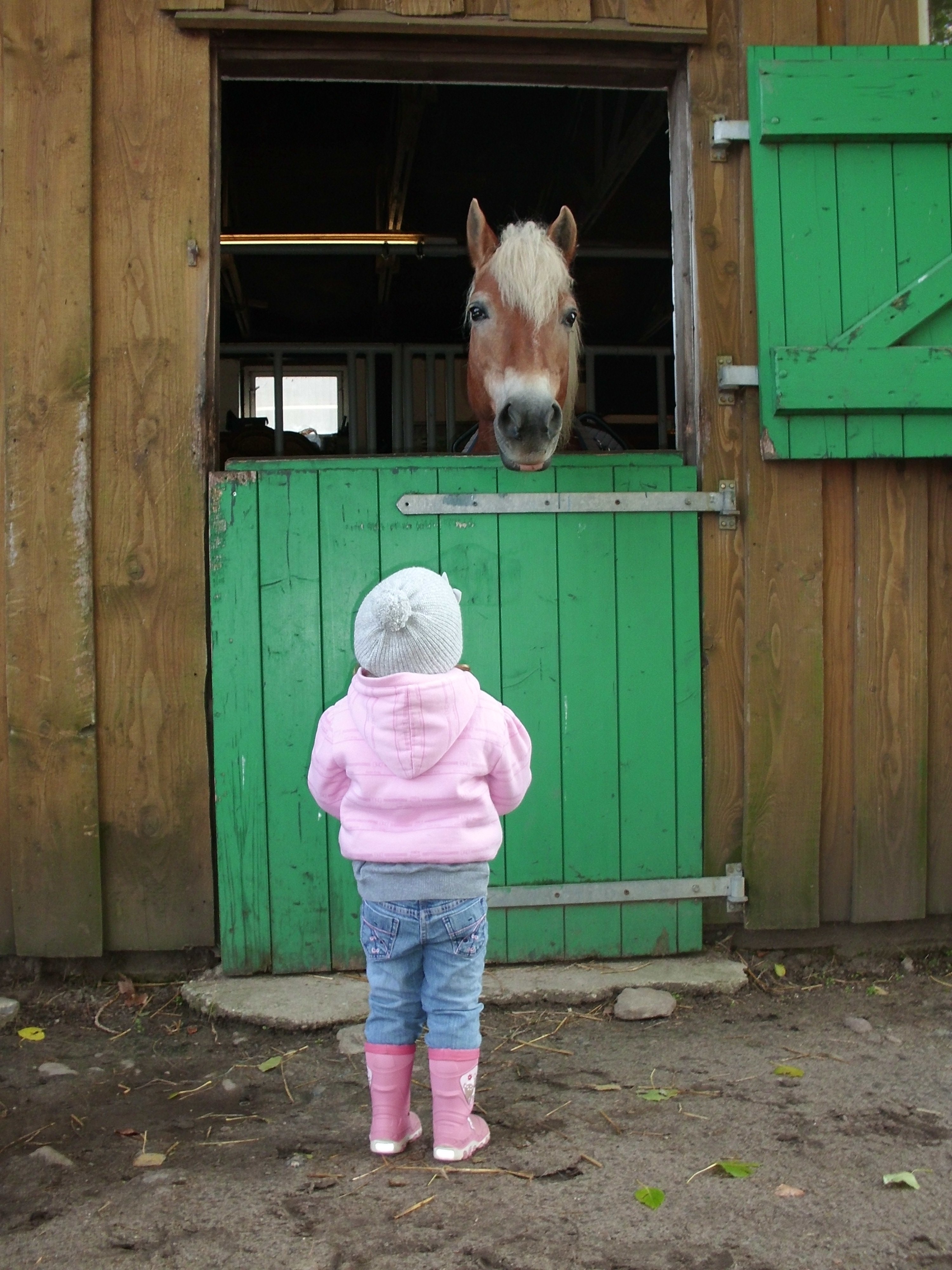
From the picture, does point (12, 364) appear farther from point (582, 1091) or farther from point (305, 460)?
point (582, 1091)

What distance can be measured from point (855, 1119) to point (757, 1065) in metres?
0.37

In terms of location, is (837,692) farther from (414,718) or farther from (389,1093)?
(389,1093)

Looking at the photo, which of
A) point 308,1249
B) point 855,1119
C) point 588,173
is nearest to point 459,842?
point 308,1249

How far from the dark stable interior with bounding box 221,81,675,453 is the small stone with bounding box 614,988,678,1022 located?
9.02ft

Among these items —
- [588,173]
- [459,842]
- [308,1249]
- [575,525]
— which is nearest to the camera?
[308,1249]

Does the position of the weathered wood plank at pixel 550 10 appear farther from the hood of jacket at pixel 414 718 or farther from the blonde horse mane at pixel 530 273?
the hood of jacket at pixel 414 718

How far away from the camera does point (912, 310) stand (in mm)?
3395

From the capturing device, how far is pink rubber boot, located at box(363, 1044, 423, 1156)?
2318 mm

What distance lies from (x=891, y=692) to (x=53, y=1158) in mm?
2878

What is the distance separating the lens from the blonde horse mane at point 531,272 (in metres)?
3.34

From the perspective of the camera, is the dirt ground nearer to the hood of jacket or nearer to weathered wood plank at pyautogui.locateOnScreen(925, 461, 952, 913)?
weathered wood plank at pyautogui.locateOnScreen(925, 461, 952, 913)

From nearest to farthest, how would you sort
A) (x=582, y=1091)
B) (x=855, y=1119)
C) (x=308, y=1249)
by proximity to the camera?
(x=308, y=1249)
(x=855, y=1119)
(x=582, y=1091)

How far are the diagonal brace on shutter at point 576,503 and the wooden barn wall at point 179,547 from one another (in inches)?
3.3

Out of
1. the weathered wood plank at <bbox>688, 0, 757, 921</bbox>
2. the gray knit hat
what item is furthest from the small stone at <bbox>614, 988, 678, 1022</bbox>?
the gray knit hat
